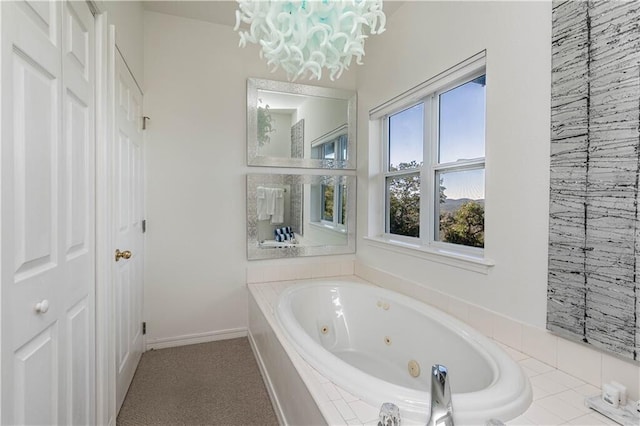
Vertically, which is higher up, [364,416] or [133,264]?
[133,264]

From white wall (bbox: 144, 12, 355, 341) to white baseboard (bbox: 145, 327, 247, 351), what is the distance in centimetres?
3

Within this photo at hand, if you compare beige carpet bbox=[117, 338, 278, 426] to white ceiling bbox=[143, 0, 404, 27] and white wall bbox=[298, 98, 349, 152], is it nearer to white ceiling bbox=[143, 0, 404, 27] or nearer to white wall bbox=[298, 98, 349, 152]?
white wall bbox=[298, 98, 349, 152]

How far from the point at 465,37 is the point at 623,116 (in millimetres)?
975

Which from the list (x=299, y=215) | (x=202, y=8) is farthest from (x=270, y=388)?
(x=202, y=8)

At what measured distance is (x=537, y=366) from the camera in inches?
54.0

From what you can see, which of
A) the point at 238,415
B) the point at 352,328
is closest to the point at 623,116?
the point at 352,328

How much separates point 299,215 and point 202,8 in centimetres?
182

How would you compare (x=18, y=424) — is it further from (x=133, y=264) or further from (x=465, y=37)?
A: (x=465, y=37)

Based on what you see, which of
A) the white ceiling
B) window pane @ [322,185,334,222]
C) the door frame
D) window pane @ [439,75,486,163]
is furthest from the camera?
window pane @ [322,185,334,222]

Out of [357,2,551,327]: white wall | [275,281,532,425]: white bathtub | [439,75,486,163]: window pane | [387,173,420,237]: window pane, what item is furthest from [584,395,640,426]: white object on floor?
[387,173,420,237]: window pane

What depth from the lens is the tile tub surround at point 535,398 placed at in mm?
1041

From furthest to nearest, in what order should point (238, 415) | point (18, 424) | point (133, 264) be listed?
1. point (133, 264)
2. point (238, 415)
3. point (18, 424)

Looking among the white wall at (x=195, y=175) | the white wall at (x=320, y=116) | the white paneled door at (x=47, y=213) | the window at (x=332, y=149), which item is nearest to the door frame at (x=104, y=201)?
the white paneled door at (x=47, y=213)

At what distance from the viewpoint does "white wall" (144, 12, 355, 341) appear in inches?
97.1
